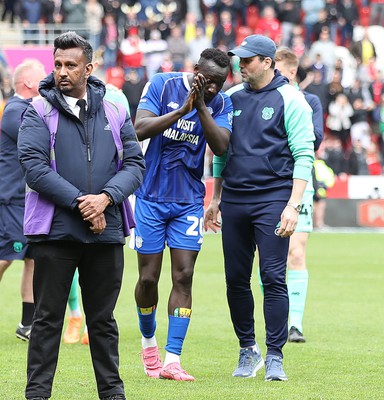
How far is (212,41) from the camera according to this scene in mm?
31844

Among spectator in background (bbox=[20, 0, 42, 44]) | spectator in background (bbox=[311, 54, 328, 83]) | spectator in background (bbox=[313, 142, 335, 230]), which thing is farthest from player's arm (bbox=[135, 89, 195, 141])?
spectator in background (bbox=[20, 0, 42, 44])

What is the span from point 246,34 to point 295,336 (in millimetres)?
22697

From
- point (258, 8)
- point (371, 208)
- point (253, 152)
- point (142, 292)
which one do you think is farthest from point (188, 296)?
point (258, 8)

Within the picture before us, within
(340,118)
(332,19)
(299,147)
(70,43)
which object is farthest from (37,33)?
(70,43)

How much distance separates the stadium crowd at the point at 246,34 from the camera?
29.8m

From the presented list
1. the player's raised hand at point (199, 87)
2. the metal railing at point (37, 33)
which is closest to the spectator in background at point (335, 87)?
the metal railing at point (37, 33)

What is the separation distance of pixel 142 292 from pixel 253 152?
137cm

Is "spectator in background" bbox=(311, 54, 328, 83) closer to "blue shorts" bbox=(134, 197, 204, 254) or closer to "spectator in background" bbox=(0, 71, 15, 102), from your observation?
"spectator in background" bbox=(0, 71, 15, 102)

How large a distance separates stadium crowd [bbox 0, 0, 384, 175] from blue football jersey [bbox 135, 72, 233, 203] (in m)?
20.3

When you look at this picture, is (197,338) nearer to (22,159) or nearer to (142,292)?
(142,292)

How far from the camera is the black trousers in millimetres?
6469

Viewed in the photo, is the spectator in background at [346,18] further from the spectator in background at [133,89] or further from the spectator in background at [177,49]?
the spectator in background at [133,89]

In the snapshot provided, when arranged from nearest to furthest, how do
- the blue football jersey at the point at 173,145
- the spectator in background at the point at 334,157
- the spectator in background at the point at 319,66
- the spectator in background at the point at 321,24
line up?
the blue football jersey at the point at 173,145
the spectator in background at the point at 334,157
the spectator in background at the point at 319,66
the spectator in background at the point at 321,24

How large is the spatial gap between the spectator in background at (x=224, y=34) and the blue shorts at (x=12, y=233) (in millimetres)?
21746
